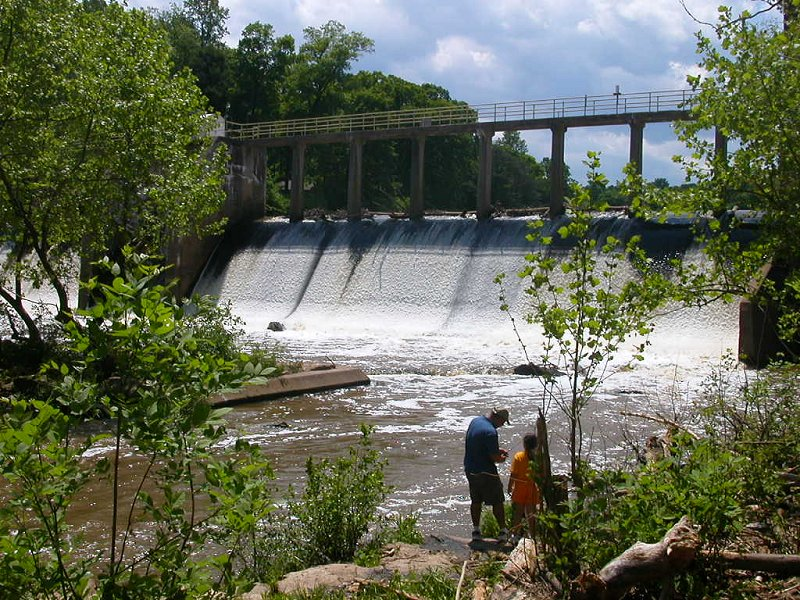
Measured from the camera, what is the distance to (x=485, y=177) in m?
30.8

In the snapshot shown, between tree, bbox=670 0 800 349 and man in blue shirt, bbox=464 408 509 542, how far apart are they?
93.7 inches

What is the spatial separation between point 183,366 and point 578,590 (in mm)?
2251

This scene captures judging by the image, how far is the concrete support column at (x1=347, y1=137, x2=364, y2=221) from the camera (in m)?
33.8

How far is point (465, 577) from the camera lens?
5441 millimetres

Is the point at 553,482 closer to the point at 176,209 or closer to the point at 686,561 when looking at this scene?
the point at 686,561

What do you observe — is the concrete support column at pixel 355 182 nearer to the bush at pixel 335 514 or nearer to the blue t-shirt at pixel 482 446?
the blue t-shirt at pixel 482 446

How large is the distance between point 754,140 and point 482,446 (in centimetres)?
344

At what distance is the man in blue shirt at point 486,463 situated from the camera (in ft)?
25.9

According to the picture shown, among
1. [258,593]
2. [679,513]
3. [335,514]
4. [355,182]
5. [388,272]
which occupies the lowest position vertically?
[258,593]

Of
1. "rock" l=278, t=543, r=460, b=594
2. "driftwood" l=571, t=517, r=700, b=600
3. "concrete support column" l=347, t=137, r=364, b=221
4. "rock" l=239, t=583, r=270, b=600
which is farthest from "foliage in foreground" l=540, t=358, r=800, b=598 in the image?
"concrete support column" l=347, t=137, r=364, b=221

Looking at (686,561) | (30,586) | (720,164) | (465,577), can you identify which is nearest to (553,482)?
(465,577)

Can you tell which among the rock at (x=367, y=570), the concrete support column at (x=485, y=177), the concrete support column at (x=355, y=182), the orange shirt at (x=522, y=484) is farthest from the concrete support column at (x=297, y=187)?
the rock at (x=367, y=570)

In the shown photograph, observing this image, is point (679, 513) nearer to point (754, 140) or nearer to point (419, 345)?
point (754, 140)

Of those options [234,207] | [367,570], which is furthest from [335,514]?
[234,207]
